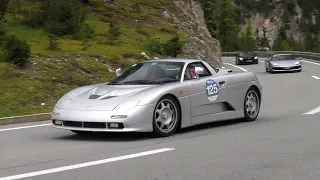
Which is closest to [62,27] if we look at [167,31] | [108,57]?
[108,57]

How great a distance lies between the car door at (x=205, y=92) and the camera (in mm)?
10664

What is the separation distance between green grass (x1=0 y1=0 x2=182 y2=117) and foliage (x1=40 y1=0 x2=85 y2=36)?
0.44 m

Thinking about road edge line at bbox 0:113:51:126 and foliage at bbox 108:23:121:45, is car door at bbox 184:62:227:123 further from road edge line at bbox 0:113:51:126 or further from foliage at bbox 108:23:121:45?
foliage at bbox 108:23:121:45

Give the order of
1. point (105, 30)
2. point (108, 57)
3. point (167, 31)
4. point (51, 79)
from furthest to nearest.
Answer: point (167, 31) < point (105, 30) < point (108, 57) < point (51, 79)

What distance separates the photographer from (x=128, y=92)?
9.87m

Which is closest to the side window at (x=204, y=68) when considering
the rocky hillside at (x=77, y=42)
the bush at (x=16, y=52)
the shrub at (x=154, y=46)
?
the rocky hillside at (x=77, y=42)

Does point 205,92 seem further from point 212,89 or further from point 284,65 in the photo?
point 284,65

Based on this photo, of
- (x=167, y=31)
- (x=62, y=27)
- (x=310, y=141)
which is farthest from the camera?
(x=167, y=31)

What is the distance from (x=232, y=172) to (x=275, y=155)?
1.35 meters

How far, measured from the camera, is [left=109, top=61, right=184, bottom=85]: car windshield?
1059 centimetres

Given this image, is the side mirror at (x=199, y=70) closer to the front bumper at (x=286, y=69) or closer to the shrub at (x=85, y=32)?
the shrub at (x=85, y=32)

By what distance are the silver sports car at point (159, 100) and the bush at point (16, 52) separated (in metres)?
8.24

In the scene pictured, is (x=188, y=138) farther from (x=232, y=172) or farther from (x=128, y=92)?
(x=232, y=172)

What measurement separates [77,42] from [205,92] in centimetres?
1524
